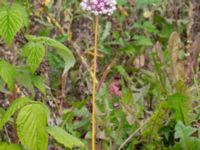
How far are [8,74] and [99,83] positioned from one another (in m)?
0.80

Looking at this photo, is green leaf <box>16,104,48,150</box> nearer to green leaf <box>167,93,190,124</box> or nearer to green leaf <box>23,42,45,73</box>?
green leaf <box>23,42,45,73</box>

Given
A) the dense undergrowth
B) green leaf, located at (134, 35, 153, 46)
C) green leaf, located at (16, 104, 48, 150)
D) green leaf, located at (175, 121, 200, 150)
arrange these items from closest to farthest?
green leaf, located at (16, 104, 48, 150) → the dense undergrowth → green leaf, located at (175, 121, 200, 150) → green leaf, located at (134, 35, 153, 46)

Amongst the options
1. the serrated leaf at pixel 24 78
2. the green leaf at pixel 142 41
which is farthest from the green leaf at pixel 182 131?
the green leaf at pixel 142 41

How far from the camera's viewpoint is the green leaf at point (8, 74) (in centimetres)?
186

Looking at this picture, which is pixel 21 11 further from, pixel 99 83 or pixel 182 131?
pixel 182 131

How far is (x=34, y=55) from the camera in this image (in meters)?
1.88

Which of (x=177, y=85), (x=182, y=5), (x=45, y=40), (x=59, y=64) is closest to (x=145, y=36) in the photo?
(x=182, y=5)

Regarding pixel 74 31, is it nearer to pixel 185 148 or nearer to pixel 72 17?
pixel 72 17

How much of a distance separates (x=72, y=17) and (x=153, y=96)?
1047 mm

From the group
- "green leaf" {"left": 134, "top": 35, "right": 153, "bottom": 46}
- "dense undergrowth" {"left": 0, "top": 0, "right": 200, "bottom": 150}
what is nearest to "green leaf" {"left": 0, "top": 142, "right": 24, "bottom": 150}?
"dense undergrowth" {"left": 0, "top": 0, "right": 200, "bottom": 150}

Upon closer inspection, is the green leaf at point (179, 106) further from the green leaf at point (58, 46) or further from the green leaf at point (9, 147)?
the green leaf at point (9, 147)

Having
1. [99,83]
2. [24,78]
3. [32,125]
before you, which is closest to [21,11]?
[24,78]

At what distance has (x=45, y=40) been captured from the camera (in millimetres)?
1924

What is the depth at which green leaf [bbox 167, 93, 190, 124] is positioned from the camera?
8.25 feet
